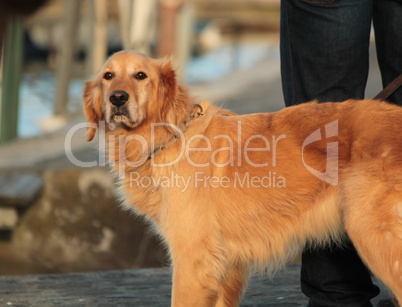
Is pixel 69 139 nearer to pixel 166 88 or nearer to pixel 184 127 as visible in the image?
pixel 166 88

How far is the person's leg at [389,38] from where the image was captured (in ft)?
10.8

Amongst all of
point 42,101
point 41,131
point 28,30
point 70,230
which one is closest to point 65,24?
point 41,131

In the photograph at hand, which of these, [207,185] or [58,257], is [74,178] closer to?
[58,257]

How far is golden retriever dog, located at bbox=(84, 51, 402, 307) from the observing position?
2.95m

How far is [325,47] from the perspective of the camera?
328 cm

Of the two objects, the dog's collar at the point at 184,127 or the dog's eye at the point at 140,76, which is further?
the dog's eye at the point at 140,76

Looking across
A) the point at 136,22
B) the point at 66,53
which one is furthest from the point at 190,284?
the point at 66,53

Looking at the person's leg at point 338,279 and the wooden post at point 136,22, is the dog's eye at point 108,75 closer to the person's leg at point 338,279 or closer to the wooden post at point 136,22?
the person's leg at point 338,279

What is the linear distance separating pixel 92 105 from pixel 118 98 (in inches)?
11.9

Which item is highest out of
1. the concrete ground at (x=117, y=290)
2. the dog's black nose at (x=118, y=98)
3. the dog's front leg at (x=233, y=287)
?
the dog's black nose at (x=118, y=98)

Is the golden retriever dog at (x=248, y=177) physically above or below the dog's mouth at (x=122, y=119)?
below

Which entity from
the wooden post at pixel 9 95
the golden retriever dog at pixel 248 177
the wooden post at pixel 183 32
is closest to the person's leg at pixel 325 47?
the golden retriever dog at pixel 248 177

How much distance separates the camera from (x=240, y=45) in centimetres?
2338

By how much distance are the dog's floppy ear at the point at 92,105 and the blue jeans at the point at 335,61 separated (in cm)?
93
